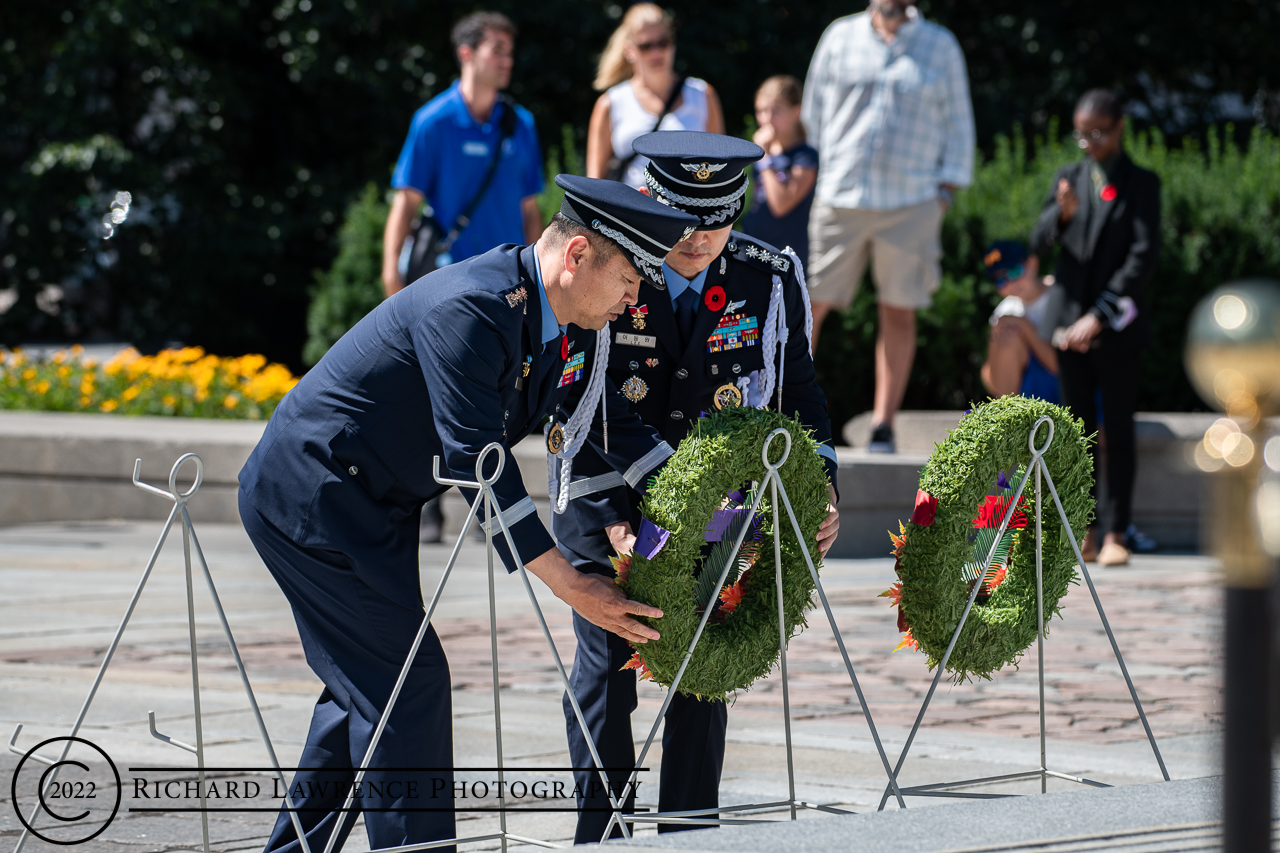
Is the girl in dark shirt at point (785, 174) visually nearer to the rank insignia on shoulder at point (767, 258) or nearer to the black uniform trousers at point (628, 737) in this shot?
the rank insignia on shoulder at point (767, 258)

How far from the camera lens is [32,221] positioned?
1518 centimetres

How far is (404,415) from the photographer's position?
327 centimetres

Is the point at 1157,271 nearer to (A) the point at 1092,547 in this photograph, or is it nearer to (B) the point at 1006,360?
(B) the point at 1006,360

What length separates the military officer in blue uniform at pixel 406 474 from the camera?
3.17 meters

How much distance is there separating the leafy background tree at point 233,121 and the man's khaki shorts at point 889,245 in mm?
8047

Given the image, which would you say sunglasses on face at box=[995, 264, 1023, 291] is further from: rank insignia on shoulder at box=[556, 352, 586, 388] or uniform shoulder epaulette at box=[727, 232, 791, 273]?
rank insignia on shoulder at box=[556, 352, 586, 388]

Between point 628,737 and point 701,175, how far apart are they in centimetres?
136

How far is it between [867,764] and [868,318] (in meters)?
5.50

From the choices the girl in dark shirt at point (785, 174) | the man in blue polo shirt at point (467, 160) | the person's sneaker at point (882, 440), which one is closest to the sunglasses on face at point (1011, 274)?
the person's sneaker at point (882, 440)

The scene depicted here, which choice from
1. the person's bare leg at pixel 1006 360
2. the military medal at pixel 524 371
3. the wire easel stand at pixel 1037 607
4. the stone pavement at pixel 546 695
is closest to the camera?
the military medal at pixel 524 371

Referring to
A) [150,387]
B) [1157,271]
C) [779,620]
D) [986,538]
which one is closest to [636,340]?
[779,620]

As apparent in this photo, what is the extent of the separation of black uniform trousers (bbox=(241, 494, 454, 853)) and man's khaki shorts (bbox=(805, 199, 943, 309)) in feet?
17.8

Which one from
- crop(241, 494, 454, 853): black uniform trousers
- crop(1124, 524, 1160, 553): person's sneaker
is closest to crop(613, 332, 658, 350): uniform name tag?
crop(241, 494, 454, 853): black uniform trousers

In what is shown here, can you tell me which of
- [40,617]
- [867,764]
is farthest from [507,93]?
[867,764]
